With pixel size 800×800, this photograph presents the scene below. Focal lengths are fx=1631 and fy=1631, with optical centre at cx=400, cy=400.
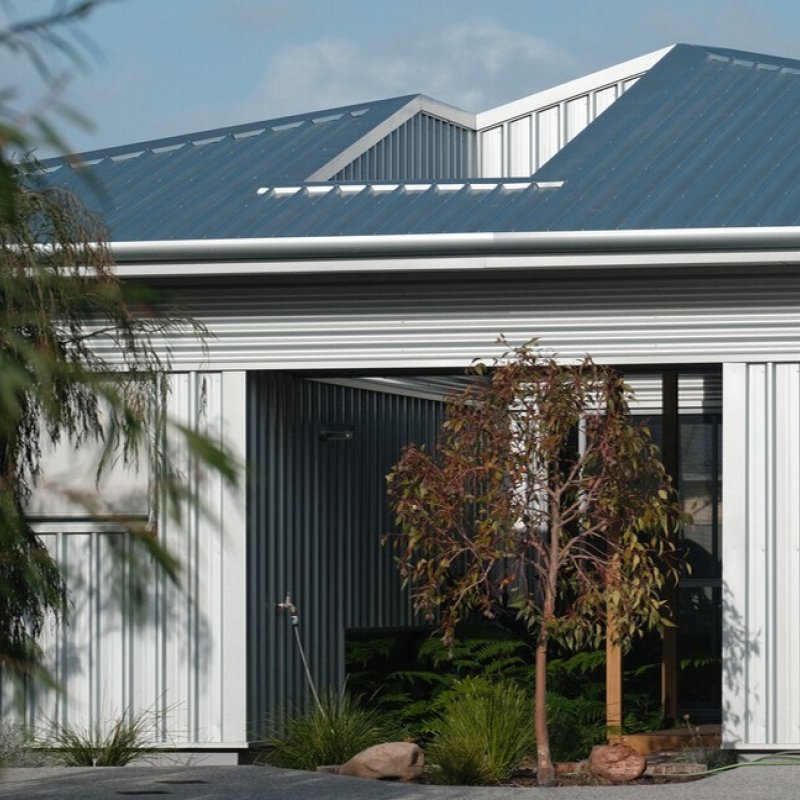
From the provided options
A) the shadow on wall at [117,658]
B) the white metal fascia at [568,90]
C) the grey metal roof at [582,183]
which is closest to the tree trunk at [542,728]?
the shadow on wall at [117,658]

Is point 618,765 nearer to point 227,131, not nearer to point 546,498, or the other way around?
point 546,498

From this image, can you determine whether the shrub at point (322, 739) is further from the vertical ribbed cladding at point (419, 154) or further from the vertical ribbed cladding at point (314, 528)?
the vertical ribbed cladding at point (419, 154)

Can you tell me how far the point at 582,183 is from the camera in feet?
41.0

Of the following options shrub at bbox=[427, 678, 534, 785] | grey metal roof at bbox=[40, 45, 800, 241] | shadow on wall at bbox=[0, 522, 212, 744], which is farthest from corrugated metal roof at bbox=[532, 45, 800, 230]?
shadow on wall at bbox=[0, 522, 212, 744]

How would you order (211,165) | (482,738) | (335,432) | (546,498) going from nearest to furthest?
(546,498) < (482,738) < (335,432) < (211,165)

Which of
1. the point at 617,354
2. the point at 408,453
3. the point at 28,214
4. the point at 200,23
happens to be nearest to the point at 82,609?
the point at 408,453

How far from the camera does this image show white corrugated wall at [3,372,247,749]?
11492 mm

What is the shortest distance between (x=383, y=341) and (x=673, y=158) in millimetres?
3079

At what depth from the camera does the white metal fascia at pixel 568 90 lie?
698 inches

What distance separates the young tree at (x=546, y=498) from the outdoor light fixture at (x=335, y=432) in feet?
9.54

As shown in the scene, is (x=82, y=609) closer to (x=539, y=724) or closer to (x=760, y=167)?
(x=539, y=724)

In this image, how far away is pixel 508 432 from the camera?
34.4 ft

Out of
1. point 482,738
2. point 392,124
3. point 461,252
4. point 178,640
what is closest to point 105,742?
point 178,640

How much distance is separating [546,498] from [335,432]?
3.32 m
